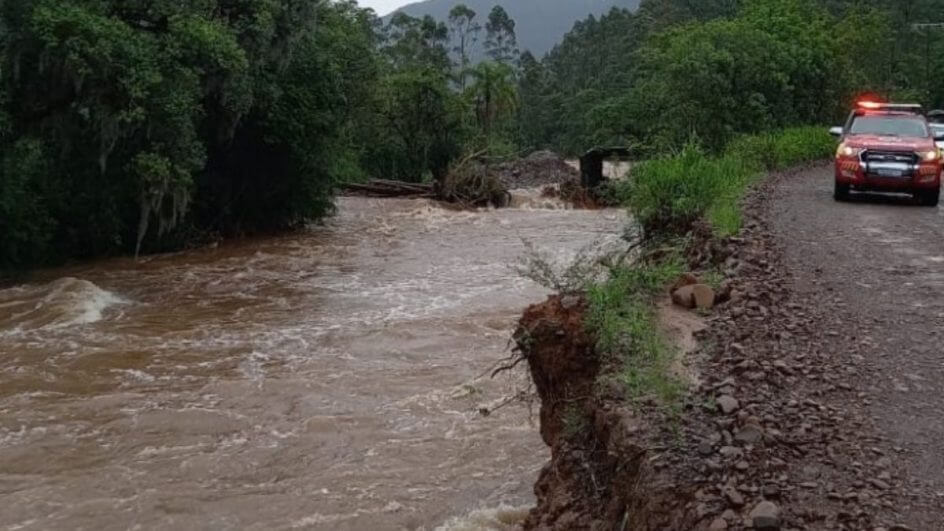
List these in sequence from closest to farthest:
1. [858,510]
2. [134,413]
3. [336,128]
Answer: [858,510], [134,413], [336,128]

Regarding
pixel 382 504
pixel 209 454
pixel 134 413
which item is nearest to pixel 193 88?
pixel 134 413

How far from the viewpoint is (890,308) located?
7113mm

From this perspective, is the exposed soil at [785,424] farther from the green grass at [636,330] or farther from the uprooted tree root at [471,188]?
the uprooted tree root at [471,188]

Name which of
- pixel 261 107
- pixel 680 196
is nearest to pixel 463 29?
pixel 261 107

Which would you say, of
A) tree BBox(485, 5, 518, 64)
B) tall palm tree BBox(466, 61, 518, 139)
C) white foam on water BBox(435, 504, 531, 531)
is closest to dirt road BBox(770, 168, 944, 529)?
white foam on water BBox(435, 504, 531, 531)

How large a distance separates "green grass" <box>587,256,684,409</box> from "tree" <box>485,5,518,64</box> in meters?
92.7

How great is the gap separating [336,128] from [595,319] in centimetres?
1878

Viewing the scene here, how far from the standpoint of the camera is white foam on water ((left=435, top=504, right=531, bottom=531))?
21.3ft

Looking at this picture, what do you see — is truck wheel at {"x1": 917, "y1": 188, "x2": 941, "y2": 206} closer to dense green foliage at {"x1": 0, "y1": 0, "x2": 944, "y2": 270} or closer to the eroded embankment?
dense green foliage at {"x1": 0, "y1": 0, "x2": 944, "y2": 270}

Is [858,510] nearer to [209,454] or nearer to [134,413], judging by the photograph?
[209,454]

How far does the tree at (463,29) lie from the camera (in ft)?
275

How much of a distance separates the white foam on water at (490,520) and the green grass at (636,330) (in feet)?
4.71

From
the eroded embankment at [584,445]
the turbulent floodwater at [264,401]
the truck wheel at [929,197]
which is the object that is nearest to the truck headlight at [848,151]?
the truck wheel at [929,197]

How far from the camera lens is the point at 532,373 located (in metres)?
6.84
